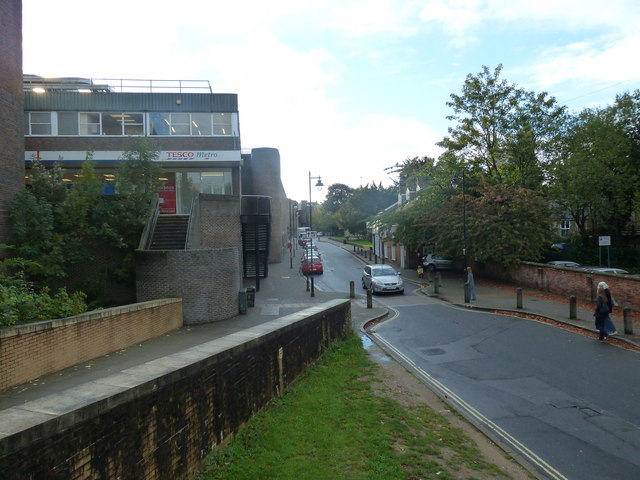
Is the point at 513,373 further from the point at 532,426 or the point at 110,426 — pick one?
the point at 110,426

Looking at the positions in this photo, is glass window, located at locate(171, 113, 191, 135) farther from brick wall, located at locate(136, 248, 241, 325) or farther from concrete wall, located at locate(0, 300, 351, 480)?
concrete wall, located at locate(0, 300, 351, 480)

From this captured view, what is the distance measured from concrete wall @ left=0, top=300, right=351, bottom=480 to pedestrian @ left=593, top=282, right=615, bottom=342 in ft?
31.5

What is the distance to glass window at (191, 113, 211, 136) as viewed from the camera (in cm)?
2595

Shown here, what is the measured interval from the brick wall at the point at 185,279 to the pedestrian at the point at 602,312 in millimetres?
11474

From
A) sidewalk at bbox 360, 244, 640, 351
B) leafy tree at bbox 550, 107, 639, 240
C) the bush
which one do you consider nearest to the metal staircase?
the bush

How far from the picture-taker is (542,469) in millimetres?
5980

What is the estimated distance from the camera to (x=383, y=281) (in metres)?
25.2

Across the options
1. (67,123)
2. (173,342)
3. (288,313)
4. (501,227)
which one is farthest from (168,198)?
(501,227)

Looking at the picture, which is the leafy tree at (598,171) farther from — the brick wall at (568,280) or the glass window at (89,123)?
the glass window at (89,123)

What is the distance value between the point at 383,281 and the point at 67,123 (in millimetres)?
19216

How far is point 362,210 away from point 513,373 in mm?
77340

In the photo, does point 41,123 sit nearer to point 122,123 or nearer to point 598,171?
point 122,123

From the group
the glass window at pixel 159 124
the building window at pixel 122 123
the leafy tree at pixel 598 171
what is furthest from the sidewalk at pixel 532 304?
the building window at pixel 122 123

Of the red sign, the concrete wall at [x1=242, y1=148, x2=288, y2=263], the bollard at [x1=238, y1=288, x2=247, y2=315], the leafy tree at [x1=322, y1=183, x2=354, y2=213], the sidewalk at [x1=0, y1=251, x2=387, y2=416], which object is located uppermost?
the leafy tree at [x1=322, y1=183, x2=354, y2=213]
